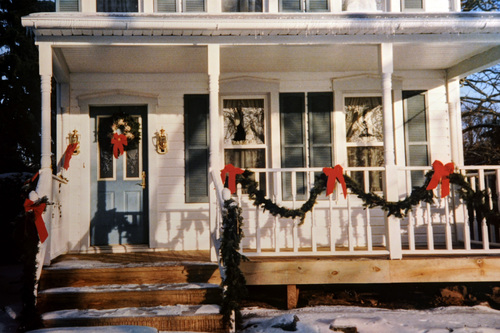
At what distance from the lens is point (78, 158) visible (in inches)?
280

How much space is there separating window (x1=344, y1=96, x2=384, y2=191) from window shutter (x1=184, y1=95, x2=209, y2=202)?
7.31ft

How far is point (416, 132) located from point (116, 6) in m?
4.94

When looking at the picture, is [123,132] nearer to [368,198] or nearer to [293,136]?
[293,136]

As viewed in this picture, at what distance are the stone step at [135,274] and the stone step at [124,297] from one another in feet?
0.84

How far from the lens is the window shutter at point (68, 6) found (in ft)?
22.5

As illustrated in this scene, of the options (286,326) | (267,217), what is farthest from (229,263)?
(267,217)

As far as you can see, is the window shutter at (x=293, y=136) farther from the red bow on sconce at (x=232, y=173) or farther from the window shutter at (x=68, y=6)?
the window shutter at (x=68, y=6)

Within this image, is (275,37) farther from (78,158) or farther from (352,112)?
(78,158)

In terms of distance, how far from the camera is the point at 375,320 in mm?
A: 4805

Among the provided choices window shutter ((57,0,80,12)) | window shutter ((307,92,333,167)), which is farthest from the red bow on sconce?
window shutter ((57,0,80,12))

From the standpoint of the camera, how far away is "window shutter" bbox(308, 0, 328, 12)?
711 cm

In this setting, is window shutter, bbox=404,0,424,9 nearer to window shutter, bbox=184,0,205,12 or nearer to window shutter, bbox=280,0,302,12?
window shutter, bbox=280,0,302,12

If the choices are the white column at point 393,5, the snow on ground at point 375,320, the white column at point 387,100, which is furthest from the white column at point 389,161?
the white column at point 393,5

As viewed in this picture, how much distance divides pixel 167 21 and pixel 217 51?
0.68 meters
